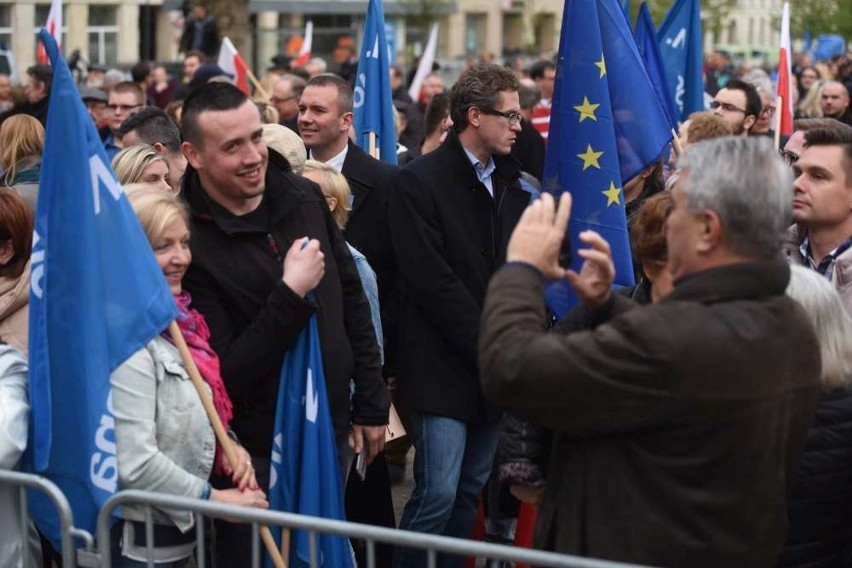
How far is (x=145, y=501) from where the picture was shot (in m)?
3.70

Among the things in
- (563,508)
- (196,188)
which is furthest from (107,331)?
(563,508)

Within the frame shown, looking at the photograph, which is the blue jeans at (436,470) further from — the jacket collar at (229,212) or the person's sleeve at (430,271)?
the jacket collar at (229,212)

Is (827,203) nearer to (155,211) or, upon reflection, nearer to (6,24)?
(155,211)

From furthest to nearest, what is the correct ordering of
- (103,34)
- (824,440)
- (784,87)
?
(103,34) → (784,87) → (824,440)

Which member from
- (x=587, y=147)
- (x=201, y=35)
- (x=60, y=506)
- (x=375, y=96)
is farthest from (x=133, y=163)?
(x=201, y=35)

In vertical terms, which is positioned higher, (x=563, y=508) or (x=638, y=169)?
(x=638, y=169)

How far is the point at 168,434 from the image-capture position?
401cm

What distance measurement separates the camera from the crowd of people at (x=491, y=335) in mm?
3074

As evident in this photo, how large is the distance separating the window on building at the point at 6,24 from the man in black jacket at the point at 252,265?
126ft

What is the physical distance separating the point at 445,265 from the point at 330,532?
2122 millimetres

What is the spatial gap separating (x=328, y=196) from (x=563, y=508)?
274cm

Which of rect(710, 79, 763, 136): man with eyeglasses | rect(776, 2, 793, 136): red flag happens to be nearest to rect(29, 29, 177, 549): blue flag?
rect(710, 79, 763, 136): man with eyeglasses

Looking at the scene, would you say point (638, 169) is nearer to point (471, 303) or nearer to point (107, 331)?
point (471, 303)

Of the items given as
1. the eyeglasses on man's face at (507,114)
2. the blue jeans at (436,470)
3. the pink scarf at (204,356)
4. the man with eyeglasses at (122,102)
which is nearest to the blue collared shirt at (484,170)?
the eyeglasses on man's face at (507,114)
